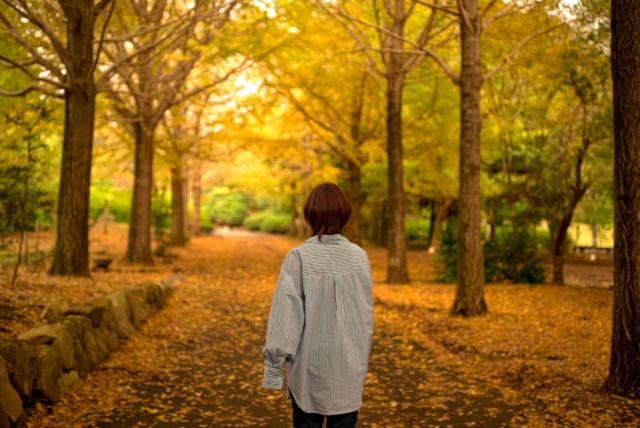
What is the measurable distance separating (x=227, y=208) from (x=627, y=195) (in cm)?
5983

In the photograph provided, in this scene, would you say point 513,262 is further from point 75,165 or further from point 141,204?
point 75,165

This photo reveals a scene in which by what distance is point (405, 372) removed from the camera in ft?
25.3

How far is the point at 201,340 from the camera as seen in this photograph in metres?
9.41

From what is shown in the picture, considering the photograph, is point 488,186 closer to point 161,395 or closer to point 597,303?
point 597,303

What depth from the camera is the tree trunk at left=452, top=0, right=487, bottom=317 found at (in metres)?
11.3

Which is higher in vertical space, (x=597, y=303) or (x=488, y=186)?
(x=488, y=186)

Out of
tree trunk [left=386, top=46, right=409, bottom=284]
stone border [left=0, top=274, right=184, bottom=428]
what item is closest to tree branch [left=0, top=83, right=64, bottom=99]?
stone border [left=0, top=274, right=184, bottom=428]

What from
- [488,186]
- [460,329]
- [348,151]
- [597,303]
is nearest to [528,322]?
[460,329]

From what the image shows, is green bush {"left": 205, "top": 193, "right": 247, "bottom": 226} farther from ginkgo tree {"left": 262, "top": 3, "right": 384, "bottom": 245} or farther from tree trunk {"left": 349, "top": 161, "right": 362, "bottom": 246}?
ginkgo tree {"left": 262, "top": 3, "right": 384, "bottom": 245}

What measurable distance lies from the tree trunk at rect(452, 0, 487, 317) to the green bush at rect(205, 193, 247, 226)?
52.1 m

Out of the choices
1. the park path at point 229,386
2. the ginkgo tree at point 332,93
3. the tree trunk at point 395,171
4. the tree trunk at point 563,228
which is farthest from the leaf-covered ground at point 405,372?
the ginkgo tree at point 332,93

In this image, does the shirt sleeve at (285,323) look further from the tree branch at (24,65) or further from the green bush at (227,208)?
the green bush at (227,208)

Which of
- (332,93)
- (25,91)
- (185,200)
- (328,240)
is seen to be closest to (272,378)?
(328,240)

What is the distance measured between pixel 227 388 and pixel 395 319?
5185 millimetres
